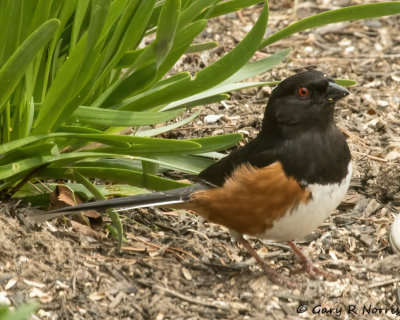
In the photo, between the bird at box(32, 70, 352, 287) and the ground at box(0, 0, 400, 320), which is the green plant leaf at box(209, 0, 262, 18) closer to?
the bird at box(32, 70, 352, 287)

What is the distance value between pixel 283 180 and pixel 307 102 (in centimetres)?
40

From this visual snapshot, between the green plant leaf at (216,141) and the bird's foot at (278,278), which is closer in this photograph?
the bird's foot at (278,278)

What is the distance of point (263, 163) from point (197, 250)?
62cm

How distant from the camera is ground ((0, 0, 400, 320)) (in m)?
3.34

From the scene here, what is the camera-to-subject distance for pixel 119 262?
3.67 meters

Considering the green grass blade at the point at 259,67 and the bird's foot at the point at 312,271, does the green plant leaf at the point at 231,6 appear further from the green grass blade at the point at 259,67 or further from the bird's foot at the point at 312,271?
the bird's foot at the point at 312,271

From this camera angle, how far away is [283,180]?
3492mm

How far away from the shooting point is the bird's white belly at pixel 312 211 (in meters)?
3.48

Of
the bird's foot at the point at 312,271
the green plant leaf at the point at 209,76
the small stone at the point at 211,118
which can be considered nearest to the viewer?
the bird's foot at the point at 312,271

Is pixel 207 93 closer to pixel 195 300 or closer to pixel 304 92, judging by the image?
pixel 304 92

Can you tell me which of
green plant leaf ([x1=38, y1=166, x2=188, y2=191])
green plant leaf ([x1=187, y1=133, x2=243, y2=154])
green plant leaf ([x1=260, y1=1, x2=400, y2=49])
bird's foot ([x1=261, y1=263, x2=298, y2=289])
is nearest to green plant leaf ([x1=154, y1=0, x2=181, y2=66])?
green plant leaf ([x1=187, y1=133, x2=243, y2=154])

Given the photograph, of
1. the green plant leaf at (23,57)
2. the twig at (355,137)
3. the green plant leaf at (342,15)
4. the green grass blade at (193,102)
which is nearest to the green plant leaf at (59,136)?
the green plant leaf at (23,57)

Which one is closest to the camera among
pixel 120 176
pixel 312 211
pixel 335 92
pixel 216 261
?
pixel 312 211

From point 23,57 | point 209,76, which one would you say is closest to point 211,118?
point 209,76
